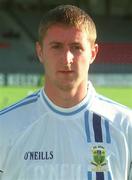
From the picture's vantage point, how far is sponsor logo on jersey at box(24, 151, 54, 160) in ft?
6.20

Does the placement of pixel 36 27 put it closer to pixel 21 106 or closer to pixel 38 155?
pixel 21 106

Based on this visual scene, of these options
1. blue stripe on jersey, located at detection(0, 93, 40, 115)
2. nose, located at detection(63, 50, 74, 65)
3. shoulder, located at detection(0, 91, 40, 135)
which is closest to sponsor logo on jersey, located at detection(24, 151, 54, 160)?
shoulder, located at detection(0, 91, 40, 135)

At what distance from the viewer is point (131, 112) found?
6.64ft

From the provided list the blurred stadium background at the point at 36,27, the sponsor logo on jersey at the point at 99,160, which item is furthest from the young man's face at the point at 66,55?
the blurred stadium background at the point at 36,27

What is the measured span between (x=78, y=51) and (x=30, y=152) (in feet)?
1.25

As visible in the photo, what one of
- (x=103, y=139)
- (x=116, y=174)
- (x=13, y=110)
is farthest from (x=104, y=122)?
(x=13, y=110)

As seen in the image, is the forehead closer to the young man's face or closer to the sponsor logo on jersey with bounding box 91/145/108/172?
the young man's face

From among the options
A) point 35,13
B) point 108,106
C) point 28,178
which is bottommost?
point 28,178

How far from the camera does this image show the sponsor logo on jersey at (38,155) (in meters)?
1.89

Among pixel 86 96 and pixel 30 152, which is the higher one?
pixel 86 96

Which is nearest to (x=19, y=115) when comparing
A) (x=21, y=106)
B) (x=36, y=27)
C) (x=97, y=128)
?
(x=21, y=106)

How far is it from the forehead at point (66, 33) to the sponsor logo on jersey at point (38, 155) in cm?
39

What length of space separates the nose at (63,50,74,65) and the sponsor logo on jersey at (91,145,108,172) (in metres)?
0.31

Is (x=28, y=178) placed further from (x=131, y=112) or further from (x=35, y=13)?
(x=35, y=13)
